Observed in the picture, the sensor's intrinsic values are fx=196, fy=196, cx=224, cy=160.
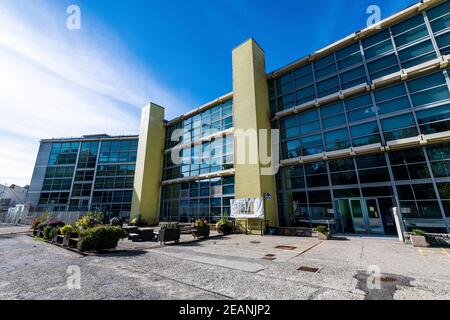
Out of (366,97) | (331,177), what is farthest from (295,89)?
(331,177)

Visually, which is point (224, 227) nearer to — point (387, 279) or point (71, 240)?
point (71, 240)

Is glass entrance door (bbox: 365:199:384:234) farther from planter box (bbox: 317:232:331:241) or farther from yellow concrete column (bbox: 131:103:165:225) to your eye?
yellow concrete column (bbox: 131:103:165:225)

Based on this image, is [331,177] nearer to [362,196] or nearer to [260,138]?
[362,196]

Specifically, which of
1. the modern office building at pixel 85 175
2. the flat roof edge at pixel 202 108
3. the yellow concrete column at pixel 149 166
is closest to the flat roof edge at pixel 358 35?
the flat roof edge at pixel 202 108

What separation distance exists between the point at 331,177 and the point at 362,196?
230cm

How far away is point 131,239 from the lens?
1262 cm

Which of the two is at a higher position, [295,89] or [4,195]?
[295,89]

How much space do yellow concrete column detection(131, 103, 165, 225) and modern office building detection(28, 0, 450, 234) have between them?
19.2ft

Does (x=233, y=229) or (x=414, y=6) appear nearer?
(x=414, y=6)

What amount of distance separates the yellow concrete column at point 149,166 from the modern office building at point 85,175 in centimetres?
694

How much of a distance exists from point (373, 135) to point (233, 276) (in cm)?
1407

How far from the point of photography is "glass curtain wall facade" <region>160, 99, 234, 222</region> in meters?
20.2
